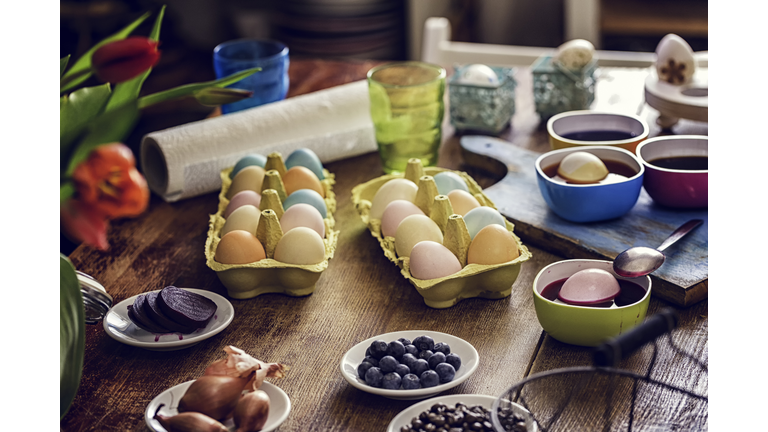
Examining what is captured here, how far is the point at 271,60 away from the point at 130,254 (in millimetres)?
577

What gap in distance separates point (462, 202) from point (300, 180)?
284 mm

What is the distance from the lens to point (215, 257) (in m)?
0.98

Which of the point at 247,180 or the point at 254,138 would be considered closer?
the point at 247,180

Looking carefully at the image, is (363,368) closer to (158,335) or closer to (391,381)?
(391,381)

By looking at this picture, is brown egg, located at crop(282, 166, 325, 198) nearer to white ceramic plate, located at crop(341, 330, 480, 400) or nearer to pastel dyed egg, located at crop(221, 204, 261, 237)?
pastel dyed egg, located at crop(221, 204, 261, 237)

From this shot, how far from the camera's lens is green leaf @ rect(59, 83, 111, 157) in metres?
0.73

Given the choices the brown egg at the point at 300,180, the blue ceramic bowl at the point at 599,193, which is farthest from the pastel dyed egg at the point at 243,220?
the blue ceramic bowl at the point at 599,193

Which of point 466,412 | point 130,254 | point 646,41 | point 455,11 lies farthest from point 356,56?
point 466,412

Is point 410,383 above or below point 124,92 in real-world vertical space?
below

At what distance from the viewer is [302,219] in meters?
1.04

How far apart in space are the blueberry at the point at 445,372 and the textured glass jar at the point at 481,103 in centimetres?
83

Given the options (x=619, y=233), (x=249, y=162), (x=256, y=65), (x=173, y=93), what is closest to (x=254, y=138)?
(x=249, y=162)

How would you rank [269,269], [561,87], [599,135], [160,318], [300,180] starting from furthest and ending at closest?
[561,87] → [599,135] → [300,180] → [269,269] → [160,318]

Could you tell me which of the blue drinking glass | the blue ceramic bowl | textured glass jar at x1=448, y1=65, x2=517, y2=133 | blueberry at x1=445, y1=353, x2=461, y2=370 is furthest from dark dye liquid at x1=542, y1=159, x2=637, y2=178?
the blue drinking glass
